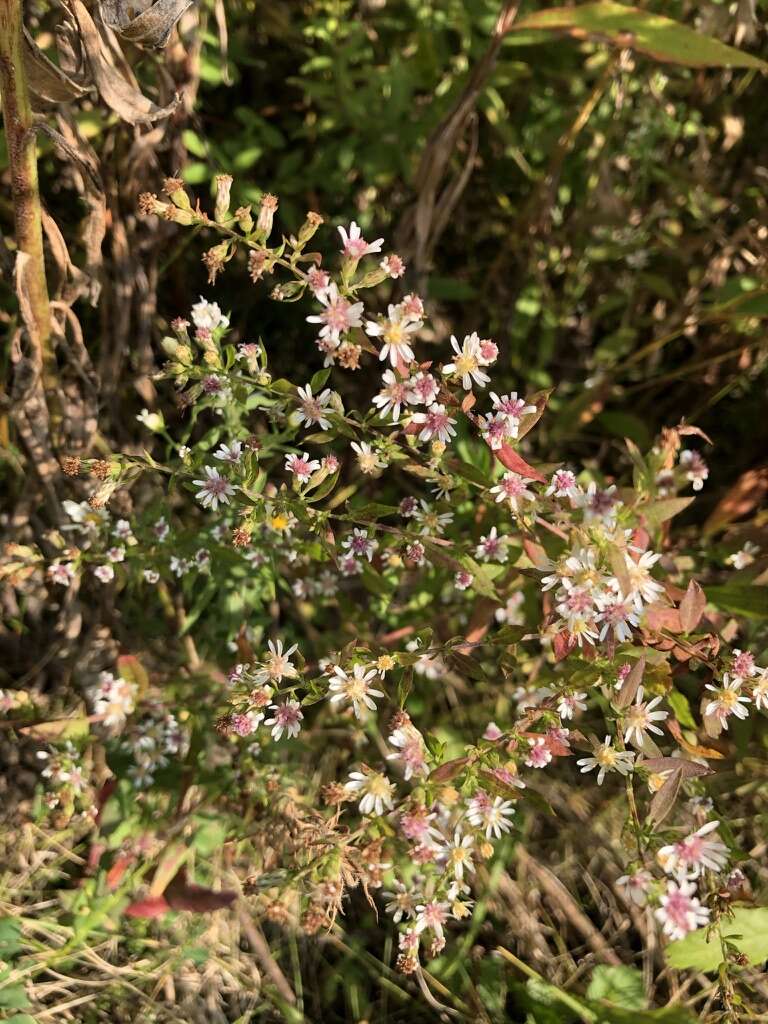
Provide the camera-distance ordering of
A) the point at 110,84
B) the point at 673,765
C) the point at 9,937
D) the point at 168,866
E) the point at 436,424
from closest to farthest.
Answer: the point at 673,765 → the point at 436,424 → the point at 110,84 → the point at 9,937 → the point at 168,866

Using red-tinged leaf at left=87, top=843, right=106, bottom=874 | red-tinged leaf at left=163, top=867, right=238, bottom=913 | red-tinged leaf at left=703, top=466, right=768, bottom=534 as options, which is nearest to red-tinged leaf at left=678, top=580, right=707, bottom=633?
red-tinged leaf at left=703, top=466, right=768, bottom=534

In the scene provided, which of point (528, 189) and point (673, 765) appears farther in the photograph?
point (528, 189)

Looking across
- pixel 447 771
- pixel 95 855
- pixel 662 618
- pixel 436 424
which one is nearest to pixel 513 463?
pixel 436 424

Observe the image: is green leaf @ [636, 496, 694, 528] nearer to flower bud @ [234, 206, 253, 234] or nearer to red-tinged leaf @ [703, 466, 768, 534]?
red-tinged leaf @ [703, 466, 768, 534]

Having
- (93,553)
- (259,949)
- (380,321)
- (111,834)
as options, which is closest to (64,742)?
(111,834)

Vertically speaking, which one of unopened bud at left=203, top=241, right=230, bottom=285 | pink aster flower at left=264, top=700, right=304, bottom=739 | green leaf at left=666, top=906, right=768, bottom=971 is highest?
unopened bud at left=203, top=241, right=230, bottom=285

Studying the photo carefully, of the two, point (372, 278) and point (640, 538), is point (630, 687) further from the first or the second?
point (372, 278)

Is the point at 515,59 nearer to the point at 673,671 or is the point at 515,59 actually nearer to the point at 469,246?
the point at 469,246
